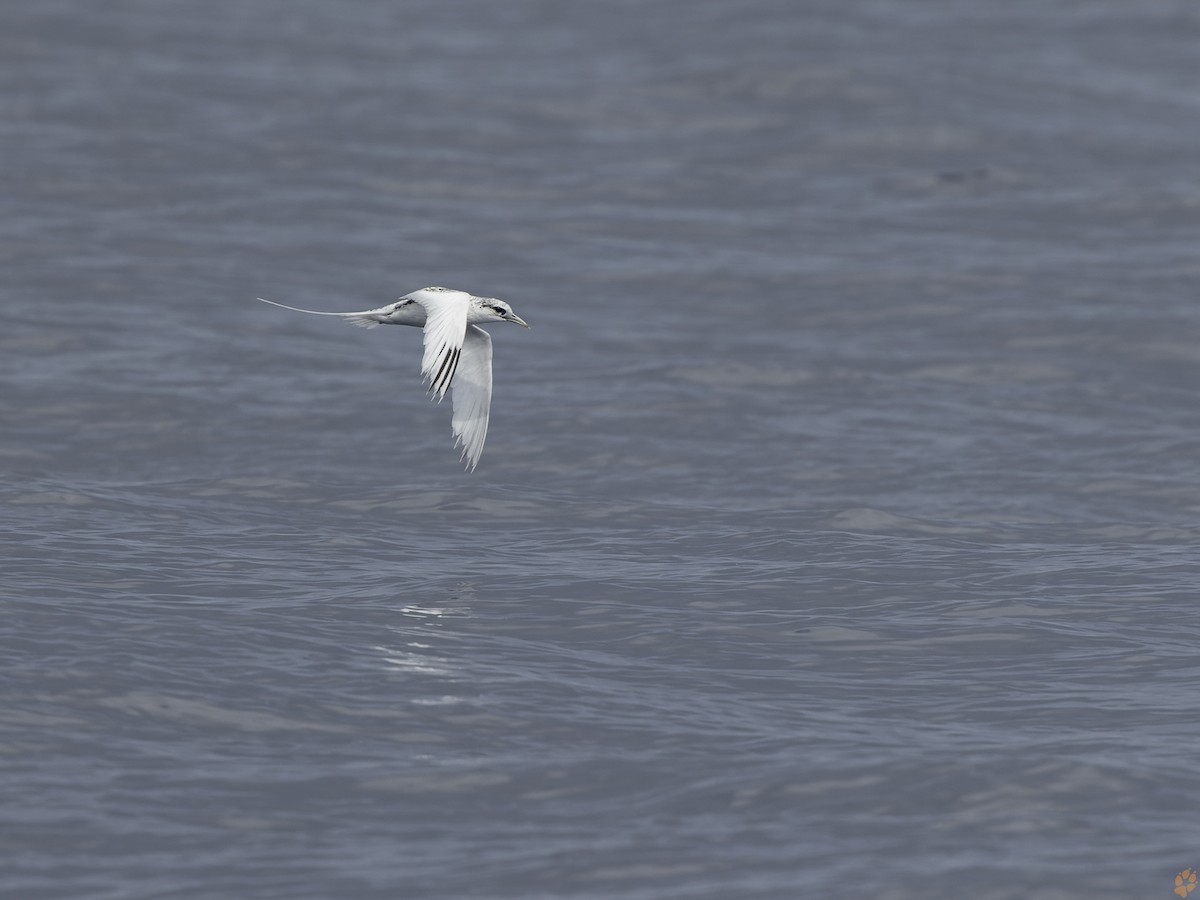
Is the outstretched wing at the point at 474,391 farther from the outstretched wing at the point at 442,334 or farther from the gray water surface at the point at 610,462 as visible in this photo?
the gray water surface at the point at 610,462

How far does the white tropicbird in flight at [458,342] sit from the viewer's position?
20219 mm

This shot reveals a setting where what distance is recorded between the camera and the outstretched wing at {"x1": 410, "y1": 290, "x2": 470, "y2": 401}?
19844mm

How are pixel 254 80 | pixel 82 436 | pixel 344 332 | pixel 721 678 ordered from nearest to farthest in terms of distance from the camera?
1. pixel 721 678
2. pixel 82 436
3. pixel 344 332
4. pixel 254 80

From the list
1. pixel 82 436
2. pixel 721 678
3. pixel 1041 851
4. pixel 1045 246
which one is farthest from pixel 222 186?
pixel 1041 851

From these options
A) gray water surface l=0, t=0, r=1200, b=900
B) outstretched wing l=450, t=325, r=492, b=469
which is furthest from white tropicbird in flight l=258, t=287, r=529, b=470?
gray water surface l=0, t=0, r=1200, b=900

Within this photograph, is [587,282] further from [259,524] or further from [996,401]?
[259,524]

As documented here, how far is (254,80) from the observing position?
55.4 m

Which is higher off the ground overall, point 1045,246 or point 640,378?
point 1045,246

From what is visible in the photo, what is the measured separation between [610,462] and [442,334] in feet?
35.5

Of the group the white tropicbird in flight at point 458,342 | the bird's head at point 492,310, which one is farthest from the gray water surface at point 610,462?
the bird's head at point 492,310

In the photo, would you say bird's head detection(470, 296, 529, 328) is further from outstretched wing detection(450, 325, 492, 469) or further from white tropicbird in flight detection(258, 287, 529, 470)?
outstretched wing detection(450, 325, 492, 469)

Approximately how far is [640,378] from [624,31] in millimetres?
29720

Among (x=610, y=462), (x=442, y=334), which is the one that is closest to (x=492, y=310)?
(x=442, y=334)

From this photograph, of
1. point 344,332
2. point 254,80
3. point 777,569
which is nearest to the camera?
point 777,569
